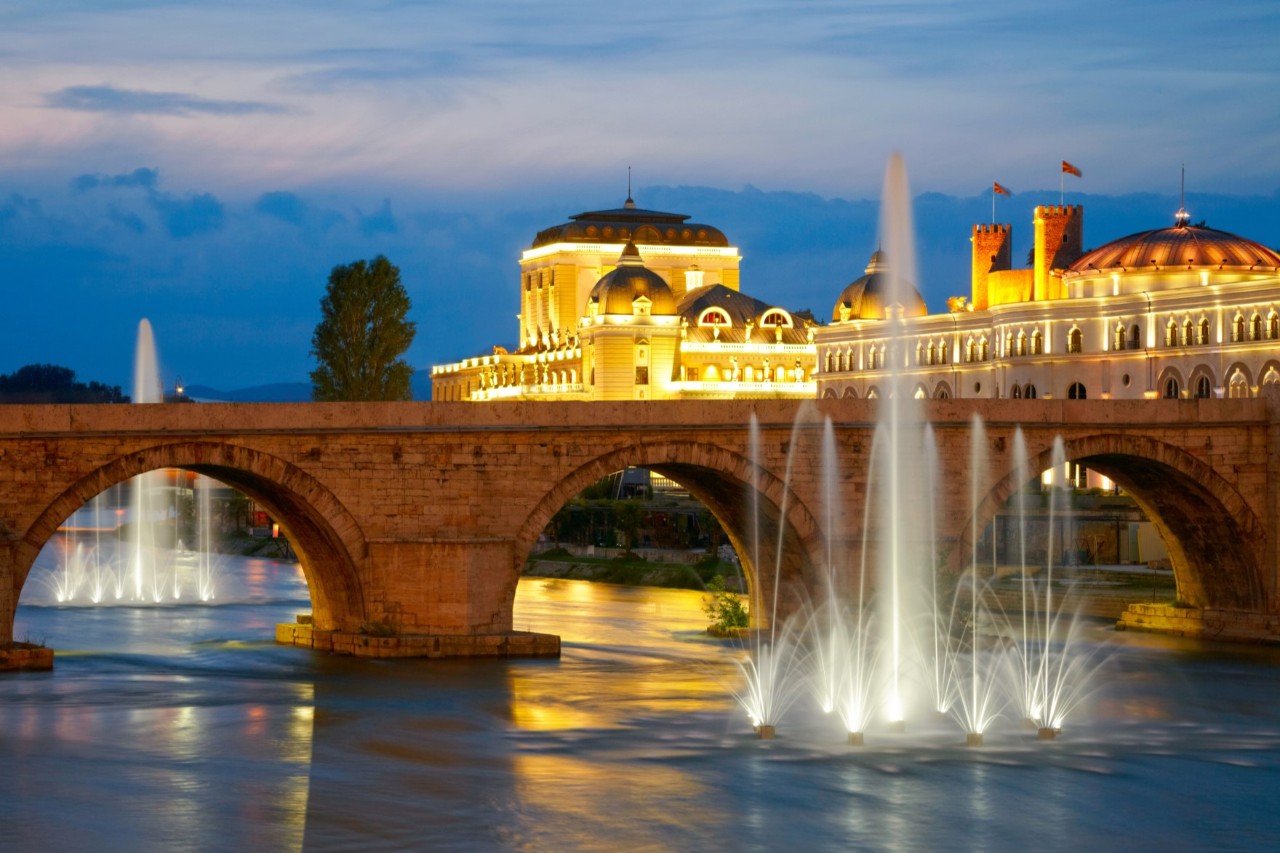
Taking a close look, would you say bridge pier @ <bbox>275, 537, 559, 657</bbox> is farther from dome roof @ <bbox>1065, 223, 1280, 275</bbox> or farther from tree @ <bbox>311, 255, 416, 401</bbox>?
dome roof @ <bbox>1065, 223, 1280, 275</bbox>

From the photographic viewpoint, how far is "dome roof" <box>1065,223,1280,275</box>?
7569 centimetres

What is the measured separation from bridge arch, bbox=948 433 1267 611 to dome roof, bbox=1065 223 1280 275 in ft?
120

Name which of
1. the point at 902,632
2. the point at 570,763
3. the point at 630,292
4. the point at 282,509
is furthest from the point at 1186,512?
the point at 630,292

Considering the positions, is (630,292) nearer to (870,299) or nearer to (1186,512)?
(870,299)

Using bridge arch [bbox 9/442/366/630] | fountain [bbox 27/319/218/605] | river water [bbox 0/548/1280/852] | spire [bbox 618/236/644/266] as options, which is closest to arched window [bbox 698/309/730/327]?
spire [bbox 618/236/644/266]

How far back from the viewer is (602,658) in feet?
120

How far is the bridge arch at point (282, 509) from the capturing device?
32000 millimetres

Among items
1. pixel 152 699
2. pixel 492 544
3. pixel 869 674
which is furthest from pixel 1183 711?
pixel 152 699

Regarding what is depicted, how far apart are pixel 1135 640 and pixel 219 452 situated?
1816 centimetres

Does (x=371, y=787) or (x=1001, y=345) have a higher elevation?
(x=1001, y=345)

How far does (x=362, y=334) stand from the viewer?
62562mm

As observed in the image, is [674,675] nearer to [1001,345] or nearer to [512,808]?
[512,808]

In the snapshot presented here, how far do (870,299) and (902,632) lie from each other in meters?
63.5

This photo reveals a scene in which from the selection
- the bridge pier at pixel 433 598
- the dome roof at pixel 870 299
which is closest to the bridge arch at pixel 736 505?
the bridge pier at pixel 433 598
